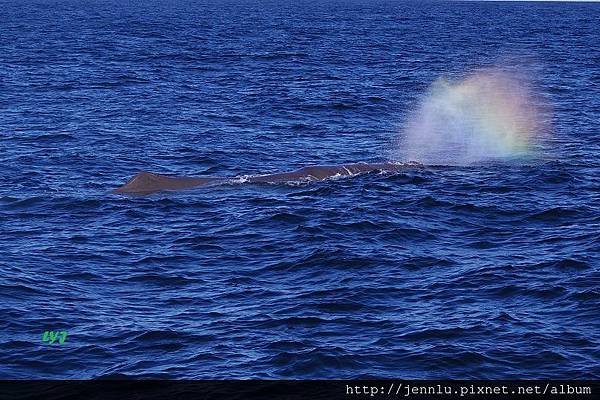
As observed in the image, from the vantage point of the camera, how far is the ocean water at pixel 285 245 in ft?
78.9

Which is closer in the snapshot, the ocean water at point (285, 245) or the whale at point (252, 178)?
the ocean water at point (285, 245)

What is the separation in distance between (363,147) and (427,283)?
23.0 m

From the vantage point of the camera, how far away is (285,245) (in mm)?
33281

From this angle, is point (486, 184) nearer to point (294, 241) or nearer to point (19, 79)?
point (294, 241)

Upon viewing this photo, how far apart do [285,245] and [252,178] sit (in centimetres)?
981

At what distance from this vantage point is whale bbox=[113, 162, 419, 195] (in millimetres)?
40219

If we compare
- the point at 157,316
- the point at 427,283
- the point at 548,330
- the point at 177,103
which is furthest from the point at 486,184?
the point at 177,103

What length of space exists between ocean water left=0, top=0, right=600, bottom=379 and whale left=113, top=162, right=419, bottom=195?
0.70 m

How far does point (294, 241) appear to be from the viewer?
33719 millimetres

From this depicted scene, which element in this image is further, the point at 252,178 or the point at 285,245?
the point at 252,178

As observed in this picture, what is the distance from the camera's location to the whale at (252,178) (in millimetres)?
40219

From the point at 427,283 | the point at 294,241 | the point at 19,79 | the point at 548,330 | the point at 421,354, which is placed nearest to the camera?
the point at 421,354

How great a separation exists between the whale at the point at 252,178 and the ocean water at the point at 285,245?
703mm

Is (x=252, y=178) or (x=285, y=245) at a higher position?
(x=252, y=178)
